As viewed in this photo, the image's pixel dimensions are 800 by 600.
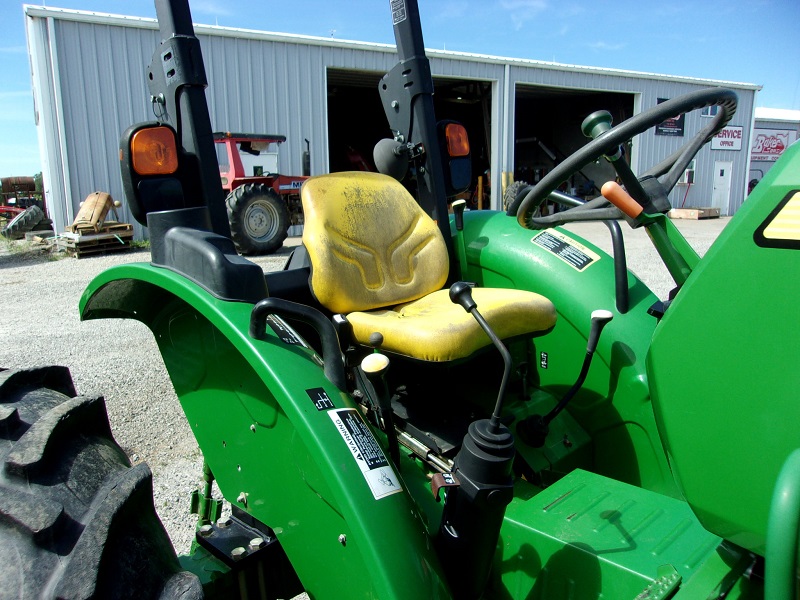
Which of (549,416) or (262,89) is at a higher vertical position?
(262,89)

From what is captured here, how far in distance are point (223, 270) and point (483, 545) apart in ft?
2.27

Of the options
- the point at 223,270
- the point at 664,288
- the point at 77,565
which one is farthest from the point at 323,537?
the point at 664,288

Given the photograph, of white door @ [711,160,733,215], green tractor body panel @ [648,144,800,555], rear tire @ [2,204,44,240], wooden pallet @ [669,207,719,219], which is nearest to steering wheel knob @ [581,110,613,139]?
green tractor body panel @ [648,144,800,555]

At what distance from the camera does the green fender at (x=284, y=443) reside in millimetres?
1010

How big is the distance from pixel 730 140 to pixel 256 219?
48.6 feet

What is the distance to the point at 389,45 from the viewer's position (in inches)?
476

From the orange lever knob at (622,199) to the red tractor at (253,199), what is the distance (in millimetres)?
7140

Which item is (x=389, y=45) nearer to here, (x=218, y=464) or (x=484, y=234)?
(x=484, y=234)

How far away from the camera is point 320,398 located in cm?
110

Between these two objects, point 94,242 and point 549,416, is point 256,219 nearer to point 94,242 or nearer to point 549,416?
point 94,242

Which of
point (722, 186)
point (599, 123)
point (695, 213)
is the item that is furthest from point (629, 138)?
point (722, 186)

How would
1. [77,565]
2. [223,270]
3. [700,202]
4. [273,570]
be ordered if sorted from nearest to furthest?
[77,565], [223,270], [273,570], [700,202]

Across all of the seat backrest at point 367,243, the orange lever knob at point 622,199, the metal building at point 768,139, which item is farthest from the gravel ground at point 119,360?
the metal building at point 768,139

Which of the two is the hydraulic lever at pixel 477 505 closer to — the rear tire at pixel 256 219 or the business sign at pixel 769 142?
the rear tire at pixel 256 219
